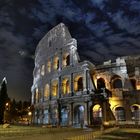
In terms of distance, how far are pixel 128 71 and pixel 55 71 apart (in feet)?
51.7

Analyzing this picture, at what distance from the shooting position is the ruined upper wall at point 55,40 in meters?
49.6

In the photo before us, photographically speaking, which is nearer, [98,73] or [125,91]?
[125,91]

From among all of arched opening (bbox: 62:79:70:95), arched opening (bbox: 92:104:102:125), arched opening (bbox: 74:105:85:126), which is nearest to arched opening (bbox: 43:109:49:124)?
arched opening (bbox: 62:79:70:95)

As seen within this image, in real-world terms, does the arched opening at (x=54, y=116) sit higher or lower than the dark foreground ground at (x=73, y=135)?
higher

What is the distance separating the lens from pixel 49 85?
50.3 meters

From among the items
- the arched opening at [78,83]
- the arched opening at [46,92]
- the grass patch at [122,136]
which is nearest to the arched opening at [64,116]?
the arched opening at [78,83]

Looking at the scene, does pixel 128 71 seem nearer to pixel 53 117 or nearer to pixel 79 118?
pixel 79 118

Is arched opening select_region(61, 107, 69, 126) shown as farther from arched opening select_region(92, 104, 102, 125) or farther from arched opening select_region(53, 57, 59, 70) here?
arched opening select_region(53, 57, 59, 70)

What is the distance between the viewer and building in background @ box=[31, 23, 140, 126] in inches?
1528

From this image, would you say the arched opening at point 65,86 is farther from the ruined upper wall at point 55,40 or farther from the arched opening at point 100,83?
the ruined upper wall at point 55,40

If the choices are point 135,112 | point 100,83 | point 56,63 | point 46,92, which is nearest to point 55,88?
point 46,92

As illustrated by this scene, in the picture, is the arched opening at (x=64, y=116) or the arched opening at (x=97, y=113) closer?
the arched opening at (x=97, y=113)

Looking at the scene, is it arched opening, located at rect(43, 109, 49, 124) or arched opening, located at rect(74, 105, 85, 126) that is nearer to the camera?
arched opening, located at rect(74, 105, 85, 126)

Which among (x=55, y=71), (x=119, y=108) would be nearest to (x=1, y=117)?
(x=55, y=71)
